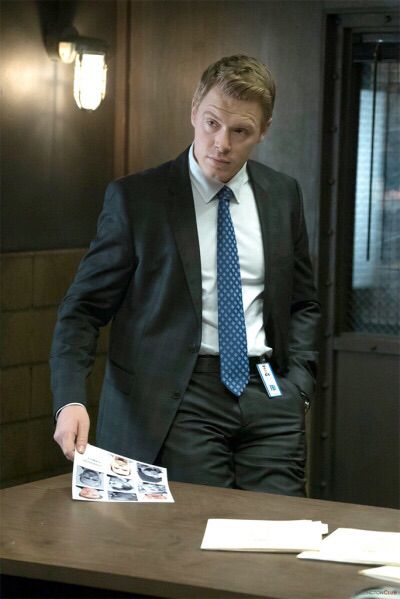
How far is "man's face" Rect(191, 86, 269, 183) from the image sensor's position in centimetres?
280

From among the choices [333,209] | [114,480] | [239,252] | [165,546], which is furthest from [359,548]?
[333,209]

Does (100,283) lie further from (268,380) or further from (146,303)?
(268,380)

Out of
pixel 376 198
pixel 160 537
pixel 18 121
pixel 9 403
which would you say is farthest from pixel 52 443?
pixel 160 537

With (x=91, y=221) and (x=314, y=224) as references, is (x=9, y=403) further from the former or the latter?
(x=314, y=224)

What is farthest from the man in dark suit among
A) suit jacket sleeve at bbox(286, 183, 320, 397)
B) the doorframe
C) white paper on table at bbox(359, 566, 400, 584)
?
the doorframe

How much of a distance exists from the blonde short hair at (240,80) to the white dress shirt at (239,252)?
0.24 m

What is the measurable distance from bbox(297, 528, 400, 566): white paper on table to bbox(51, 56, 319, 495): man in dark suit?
2.13 ft

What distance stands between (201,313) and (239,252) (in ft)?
0.75

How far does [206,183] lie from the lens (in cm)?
297

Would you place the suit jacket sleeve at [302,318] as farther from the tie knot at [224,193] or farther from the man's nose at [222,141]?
the man's nose at [222,141]

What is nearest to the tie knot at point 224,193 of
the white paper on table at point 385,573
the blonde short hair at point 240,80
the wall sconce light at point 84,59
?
the blonde short hair at point 240,80

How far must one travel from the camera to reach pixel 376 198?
4562mm

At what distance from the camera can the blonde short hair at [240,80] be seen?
9.18 ft

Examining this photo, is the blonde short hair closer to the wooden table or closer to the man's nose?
the man's nose
